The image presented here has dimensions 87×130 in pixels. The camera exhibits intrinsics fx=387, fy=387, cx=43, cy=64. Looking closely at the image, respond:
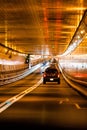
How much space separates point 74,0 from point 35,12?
4993 mm

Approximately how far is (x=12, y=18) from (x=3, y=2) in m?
7.14

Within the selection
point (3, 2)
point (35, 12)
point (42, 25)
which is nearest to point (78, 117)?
point (3, 2)

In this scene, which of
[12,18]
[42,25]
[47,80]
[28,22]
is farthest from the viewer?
[47,80]

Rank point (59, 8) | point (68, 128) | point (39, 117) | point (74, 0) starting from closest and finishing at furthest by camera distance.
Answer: point (68, 128), point (39, 117), point (74, 0), point (59, 8)

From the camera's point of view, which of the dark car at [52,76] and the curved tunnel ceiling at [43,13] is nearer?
the curved tunnel ceiling at [43,13]

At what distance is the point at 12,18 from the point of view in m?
28.9

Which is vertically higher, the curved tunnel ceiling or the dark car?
the curved tunnel ceiling

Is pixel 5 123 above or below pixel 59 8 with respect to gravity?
below

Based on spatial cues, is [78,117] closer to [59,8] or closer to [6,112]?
[6,112]

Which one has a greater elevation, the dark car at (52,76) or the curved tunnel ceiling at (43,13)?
the curved tunnel ceiling at (43,13)

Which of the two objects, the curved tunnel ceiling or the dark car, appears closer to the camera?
the curved tunnel ceiling

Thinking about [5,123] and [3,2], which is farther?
[3,2]

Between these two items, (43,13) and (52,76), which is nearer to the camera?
(43,13)

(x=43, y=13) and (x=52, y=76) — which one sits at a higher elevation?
(x=43, y=13)
